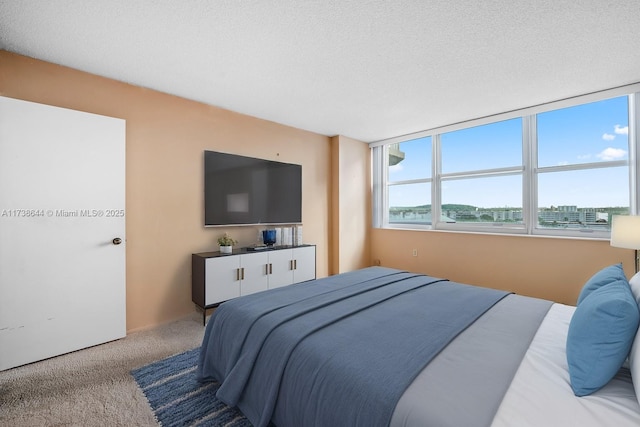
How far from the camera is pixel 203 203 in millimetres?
3291

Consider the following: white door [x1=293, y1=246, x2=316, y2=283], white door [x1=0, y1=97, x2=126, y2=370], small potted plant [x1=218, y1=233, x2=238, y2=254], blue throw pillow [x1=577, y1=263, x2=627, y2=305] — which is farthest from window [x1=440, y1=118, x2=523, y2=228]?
white door [x1=0, y1=97, x2=126, y2=370]

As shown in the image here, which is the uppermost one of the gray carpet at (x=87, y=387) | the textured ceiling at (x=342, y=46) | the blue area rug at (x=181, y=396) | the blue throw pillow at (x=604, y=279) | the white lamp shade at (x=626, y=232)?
the textured ceiling at (x=342, y=46)

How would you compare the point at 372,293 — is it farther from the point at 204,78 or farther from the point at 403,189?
the point at 403,189

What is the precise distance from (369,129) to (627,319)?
371 centimetres

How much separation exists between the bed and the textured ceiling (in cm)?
170

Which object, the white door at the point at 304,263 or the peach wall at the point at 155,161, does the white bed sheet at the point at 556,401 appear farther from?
the peach wall at the point at 155,161

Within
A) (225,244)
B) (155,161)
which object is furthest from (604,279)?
(155,161)

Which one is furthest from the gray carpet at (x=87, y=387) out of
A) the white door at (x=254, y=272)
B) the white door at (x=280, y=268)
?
the white door at (x=280, y=268)

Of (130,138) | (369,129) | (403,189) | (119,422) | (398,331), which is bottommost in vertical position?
(119,422)

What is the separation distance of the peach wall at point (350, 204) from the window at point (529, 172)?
62 cm

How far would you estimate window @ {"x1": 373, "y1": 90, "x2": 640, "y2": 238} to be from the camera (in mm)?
3086

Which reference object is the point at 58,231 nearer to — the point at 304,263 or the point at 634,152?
the point at 304,263

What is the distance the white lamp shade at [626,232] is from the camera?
7.57 ft

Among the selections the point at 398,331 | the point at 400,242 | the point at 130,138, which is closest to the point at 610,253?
the point at 400,242
